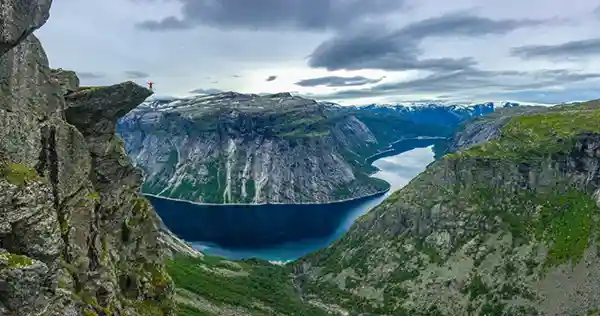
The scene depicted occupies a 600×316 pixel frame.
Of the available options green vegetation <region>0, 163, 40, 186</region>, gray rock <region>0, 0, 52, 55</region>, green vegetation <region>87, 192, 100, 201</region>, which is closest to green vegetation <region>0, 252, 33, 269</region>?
green vegetation <region>0, 163, 40, 186</region>

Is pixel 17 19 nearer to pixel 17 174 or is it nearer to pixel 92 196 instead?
pixel 17 174

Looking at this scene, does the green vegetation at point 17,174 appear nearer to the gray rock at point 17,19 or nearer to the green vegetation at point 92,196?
the gray rock at point 17,19

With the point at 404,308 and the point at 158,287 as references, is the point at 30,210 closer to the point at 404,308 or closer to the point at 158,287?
the point at 158,287

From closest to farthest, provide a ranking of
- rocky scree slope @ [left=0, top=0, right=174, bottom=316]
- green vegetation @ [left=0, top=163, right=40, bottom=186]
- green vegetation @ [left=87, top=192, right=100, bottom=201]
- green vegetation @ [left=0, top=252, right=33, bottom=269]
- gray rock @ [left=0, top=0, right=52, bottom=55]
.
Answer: green vegetation @ [left=0, top=252, right=33, bottom=269] < gray rock @ [left=0, top=0, right=52, bottom=55] < rocky scree slope @ [left=0, top=0, right=174, bottom=316] < green vegetation @ [left=0, top=163, right=40, bottom=186] < green vegetation @ [left=87, top=192, right=100, bottom=201]

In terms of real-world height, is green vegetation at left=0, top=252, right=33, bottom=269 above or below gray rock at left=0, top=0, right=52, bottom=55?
below

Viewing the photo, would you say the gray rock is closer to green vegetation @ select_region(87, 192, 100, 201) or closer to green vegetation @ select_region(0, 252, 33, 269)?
green vegetation @ select_region(0, 252, 33, 269)

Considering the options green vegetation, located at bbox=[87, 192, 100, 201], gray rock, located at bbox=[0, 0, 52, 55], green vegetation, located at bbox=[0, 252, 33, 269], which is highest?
gray rock, located at bbox=[0, 0, 52, 55]

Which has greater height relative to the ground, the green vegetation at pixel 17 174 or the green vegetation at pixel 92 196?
the green vegetation at pixel 17 174

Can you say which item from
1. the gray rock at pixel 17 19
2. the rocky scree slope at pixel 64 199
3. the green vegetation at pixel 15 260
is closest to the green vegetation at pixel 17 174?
the rocky scree slope at pixel 64 199
